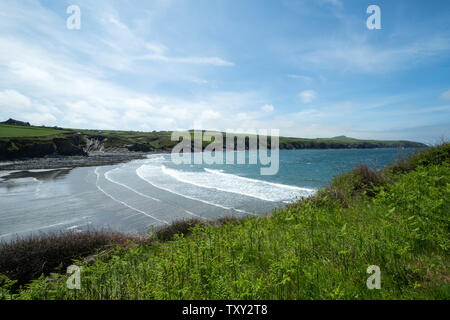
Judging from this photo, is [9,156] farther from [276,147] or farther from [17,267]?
[276,147]

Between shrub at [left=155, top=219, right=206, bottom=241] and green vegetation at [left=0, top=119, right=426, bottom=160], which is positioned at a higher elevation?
green vegetation at [left=0, top=119, right=426, bottom=160]

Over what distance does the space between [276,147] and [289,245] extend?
169296 millimetres

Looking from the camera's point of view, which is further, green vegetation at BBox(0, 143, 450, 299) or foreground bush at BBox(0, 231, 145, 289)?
foreground bush at BBox(0, 231, 145, 289)

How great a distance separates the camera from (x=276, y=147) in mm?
168500

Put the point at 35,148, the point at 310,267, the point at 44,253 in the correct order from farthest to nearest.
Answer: the point at 35,148, the point at 44,253, the point at 310,267

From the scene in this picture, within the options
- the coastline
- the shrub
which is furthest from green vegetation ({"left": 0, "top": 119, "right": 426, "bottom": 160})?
the shrub

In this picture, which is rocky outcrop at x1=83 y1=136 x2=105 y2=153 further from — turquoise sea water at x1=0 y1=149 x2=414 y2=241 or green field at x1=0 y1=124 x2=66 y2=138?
turquoise sea water at x1=0 y1=149 x2=414 y2=241

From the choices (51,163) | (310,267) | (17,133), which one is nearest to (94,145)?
(17,133)

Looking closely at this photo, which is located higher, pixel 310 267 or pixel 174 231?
pixel 310 267

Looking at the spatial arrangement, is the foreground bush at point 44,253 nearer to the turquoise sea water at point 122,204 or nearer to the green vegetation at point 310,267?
the green vegetation at point 310,267

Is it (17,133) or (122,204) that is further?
(17,133)

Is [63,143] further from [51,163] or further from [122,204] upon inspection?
[122,204]

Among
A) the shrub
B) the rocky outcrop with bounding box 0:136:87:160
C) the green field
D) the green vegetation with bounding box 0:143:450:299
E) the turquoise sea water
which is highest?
the green field

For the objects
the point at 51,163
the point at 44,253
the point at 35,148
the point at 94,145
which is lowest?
the point at 51,163
